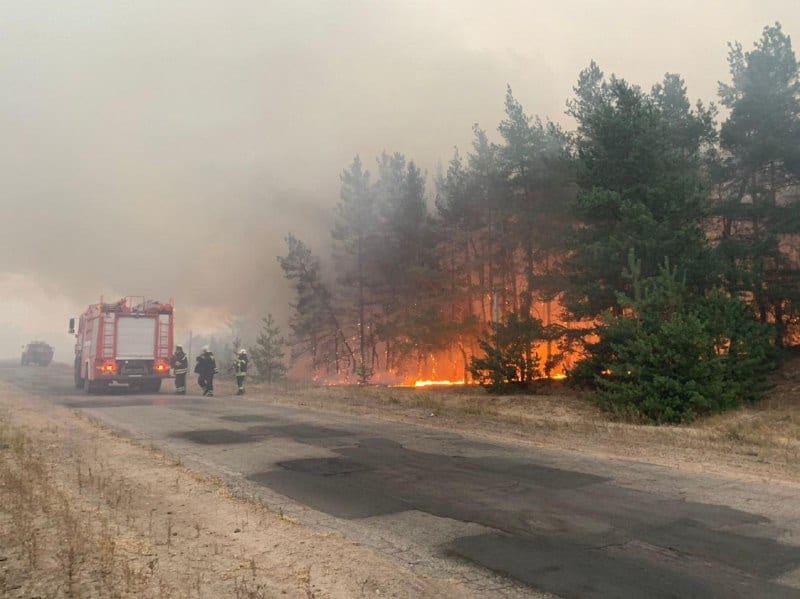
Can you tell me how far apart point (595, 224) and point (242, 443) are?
518 inches

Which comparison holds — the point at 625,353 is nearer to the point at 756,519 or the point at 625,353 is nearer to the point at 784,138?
the point at 756,519

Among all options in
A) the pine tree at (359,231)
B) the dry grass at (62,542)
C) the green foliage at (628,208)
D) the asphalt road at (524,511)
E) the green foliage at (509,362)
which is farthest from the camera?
the pine tree at (359,231)

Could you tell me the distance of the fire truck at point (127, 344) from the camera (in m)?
21.0

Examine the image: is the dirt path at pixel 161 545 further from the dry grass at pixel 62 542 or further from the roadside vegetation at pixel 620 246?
the roadside vegetation at pixel 620 246

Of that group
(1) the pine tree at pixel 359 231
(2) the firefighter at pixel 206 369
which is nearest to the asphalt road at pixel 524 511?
(2) the firefighter at pixel 206 369

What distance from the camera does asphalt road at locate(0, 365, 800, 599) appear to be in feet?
13.9

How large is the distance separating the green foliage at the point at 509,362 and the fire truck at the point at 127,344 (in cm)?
1141

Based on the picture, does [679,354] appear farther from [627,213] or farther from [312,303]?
[312,303]

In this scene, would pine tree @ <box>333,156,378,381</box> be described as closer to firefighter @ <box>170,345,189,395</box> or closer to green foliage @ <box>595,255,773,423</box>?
firefighter @ <box>170,345,189,395</box>

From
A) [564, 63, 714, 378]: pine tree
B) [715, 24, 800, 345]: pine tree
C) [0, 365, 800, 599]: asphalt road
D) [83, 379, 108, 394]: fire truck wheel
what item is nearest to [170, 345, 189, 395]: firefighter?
[83, 379, 108, 394]: fire truck wheel

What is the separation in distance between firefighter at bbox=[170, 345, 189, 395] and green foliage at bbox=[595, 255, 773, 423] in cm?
1386

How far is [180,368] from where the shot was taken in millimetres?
20953

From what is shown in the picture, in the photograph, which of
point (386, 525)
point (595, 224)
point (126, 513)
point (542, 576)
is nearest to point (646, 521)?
point (542, 576)

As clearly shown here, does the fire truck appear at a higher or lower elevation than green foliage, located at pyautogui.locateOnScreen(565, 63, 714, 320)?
lower
